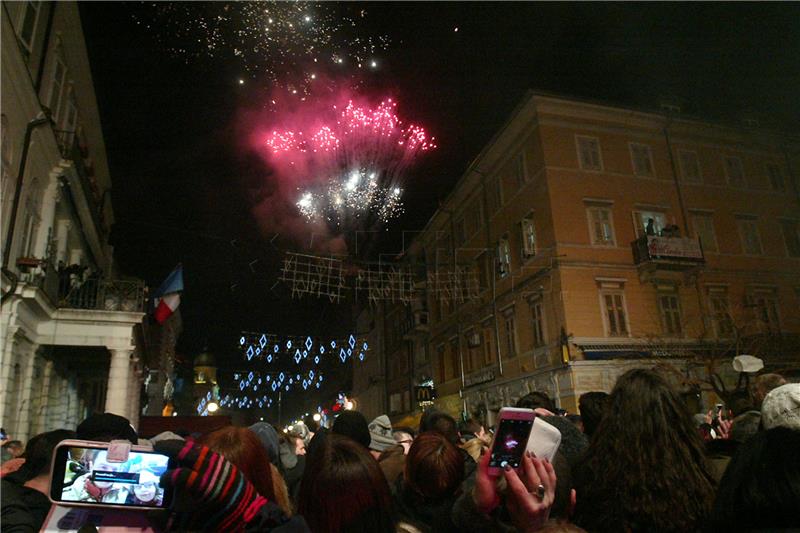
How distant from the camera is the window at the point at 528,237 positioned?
22.6 meters

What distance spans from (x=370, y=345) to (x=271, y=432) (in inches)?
1740

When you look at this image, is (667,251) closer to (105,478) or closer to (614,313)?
(614,313)

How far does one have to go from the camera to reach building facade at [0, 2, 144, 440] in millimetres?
11281

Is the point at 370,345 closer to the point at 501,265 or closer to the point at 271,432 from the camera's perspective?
the point at 501,265

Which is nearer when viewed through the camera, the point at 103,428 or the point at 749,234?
the point at 103,428

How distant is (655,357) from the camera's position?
1973cm

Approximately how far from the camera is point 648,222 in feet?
73.4

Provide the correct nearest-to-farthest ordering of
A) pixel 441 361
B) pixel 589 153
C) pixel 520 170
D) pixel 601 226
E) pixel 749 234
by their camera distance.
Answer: pixel 601 226 → pixel 589 153 → pixel 520 170 → pixel 749 234 → pixel 441 361

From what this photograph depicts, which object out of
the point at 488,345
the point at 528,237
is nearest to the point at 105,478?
the point at 528,237

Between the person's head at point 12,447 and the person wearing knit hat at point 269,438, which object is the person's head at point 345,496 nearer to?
the person wearing knit hat at point 269,438

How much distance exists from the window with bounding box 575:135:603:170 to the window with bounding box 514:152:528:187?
8.19 ft

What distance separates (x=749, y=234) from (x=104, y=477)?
29.6 meters

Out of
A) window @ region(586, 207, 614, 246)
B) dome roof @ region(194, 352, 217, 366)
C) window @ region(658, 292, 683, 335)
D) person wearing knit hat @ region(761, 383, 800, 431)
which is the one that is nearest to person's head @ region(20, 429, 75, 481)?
person wearing knit hat @ region(761, 383, 800, 431)

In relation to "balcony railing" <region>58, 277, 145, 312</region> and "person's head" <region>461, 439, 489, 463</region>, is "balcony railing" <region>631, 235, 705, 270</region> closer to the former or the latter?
"person's head" <region>461, 439, 489, 463</region>
